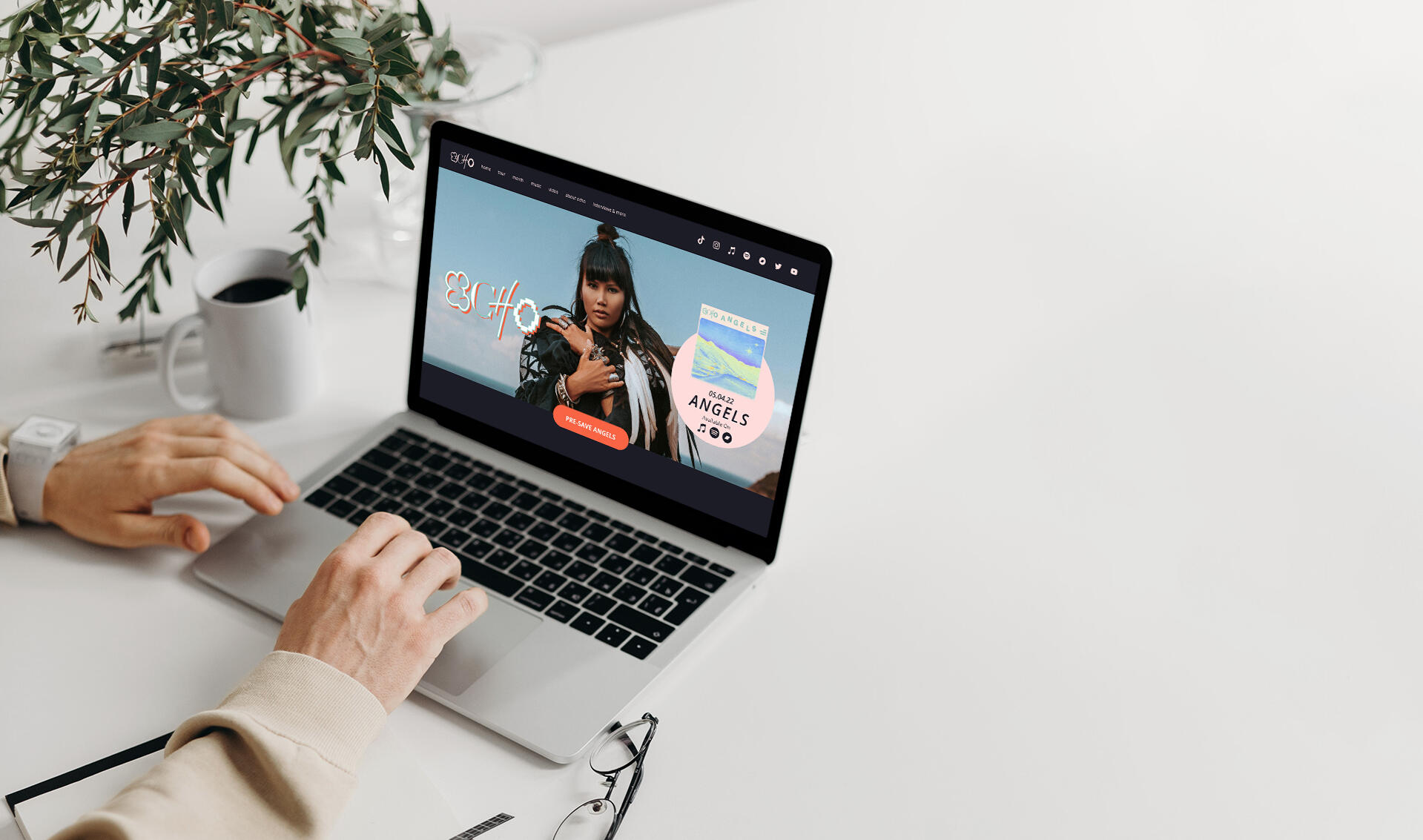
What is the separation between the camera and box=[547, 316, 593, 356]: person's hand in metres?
1.01

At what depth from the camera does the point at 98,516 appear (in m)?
1.01

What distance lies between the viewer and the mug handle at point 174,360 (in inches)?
45.1

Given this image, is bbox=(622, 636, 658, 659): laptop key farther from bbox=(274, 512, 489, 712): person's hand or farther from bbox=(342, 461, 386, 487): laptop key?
bbox=(342, 461, 386, 487): laptop key

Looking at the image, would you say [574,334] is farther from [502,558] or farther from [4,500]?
[4,500]

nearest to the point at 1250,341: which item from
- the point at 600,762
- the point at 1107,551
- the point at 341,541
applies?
the point at 1107,551

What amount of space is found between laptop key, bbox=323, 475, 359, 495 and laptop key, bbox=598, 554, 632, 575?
270 mm

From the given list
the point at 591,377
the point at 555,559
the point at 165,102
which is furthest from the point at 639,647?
the point at 165,102

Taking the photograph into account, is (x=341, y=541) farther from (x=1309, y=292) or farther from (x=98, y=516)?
(x=1309, y=292)

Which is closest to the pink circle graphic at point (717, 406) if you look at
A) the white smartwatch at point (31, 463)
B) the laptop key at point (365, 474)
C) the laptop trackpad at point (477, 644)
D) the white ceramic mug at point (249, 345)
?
the laptop trackpad at point (477, 644)

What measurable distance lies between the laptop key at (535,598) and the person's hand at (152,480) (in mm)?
255

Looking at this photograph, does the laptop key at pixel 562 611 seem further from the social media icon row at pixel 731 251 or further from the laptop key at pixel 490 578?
the social media icon row at pixel 731 251

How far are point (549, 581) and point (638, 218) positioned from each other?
0.33 metres

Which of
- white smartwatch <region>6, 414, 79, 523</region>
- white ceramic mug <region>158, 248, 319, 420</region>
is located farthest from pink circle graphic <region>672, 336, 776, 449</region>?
white smartwatch <region>6, 414, 79, 523</region>

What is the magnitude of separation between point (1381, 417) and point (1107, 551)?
1.39ft
